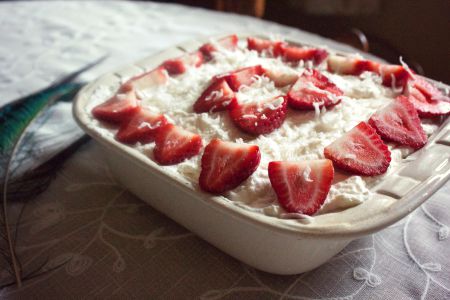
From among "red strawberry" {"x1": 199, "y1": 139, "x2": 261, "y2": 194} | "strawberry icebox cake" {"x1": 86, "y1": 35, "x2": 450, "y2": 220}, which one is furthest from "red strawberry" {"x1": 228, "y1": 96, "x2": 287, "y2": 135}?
"red strawberry" {"x1": 199, "y1": 139, "x2": 261, "y2": 194}

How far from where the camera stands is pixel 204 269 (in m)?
0.76

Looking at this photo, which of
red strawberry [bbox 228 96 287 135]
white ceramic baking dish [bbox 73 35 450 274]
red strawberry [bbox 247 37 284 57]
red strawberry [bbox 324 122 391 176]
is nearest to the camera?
white ceramic baking dish [bbox 73 35 450 274]

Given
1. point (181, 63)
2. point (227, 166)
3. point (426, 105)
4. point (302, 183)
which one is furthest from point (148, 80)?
point (426, 105)

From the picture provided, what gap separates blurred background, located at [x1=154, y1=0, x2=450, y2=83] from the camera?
7.79ft

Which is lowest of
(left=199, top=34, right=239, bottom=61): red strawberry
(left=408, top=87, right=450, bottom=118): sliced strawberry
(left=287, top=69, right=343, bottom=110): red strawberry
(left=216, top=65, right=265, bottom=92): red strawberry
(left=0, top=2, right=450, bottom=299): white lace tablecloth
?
(left=0, top=2, right=450, bottom=299): white lace tablecloth

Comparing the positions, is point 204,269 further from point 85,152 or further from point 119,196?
point 85,152

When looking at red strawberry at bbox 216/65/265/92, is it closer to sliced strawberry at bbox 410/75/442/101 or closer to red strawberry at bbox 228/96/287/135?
red strawberry at bbox 228/96/287/135

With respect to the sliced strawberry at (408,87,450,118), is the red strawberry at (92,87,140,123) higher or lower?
lower

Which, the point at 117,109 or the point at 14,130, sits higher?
the point at 117,109

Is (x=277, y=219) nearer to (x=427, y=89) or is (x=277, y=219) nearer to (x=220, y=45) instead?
(x=427, y=89)

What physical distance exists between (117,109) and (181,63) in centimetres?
26

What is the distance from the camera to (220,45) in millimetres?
1190

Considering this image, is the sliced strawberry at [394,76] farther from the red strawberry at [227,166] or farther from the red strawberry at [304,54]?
the red strawberry at [227,166]

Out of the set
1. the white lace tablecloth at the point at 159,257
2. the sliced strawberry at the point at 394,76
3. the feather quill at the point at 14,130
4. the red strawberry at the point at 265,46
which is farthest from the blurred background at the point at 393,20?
the white lace tablecloth at the point at 159,257
